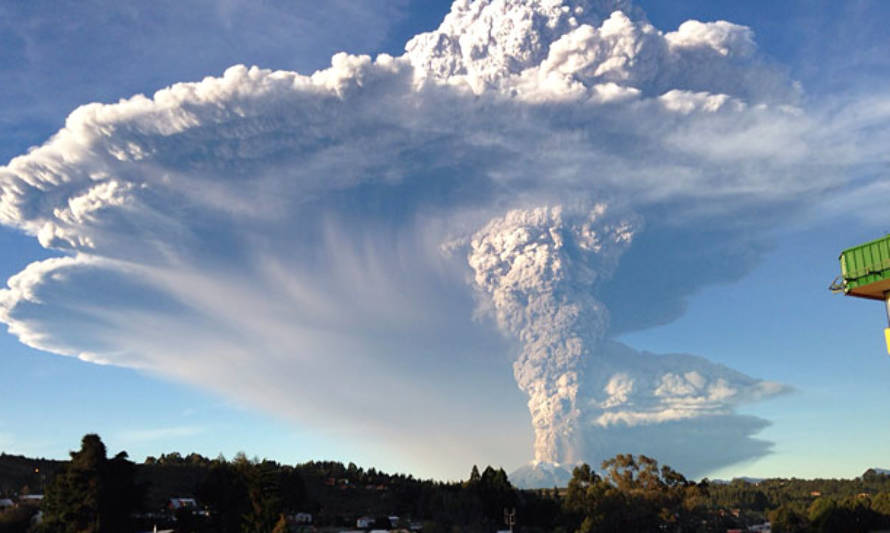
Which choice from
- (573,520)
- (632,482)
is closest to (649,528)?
(573,520)

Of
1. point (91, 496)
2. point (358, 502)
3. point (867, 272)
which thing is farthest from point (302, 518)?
point (867, 272)

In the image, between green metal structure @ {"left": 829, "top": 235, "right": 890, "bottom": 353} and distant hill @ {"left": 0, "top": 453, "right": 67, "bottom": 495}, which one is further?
distant hill @ {"left": 0, "top": 453, "right": 67, "bottom": 495}

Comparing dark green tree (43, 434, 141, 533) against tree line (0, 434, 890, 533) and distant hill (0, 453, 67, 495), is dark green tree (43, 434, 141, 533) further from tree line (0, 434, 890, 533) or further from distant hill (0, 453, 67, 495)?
distant hill (0, 453, 67, 495)

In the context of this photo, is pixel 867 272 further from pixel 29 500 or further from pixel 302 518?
pixel 29 500

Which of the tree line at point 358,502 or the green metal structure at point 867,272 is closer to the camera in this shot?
the green metal structure at point 867,272

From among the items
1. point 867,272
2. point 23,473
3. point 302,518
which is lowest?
point 302,518

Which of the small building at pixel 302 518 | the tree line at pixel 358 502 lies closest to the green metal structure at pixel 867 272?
the tree line at pixel 358 502

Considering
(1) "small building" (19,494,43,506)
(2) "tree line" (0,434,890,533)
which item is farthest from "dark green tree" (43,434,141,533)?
(1) "small building" (19,494,43,506)

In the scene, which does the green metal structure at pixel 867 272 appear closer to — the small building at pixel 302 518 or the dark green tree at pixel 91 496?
the dark green tree at pixel 91 496

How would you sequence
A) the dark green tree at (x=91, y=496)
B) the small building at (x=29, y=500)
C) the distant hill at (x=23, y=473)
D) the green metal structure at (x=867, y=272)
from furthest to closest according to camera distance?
the distant hill at (x=23, y=473) → the small building at (x=29, y=500) → the dark green tree at (x=91, y=496) → the green metal structure at (x=867, y=272)
